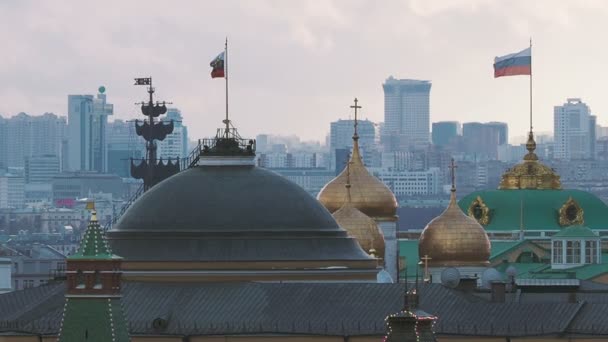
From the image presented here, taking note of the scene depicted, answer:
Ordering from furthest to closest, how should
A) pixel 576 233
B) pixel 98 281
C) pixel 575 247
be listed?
1. pixel 576 233
2. pixel 575 247
3. pixel 98 281

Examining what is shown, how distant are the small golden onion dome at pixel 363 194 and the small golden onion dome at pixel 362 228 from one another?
4127 millimetres

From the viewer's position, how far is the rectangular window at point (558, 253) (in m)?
93.8

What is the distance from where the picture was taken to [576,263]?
93562mm

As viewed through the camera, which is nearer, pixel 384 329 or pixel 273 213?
pixel 384 329

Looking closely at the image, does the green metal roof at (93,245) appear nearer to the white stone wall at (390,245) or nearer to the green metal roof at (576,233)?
the white stone wall at (390,245)

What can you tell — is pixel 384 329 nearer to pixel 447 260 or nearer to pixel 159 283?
pixel 159 283

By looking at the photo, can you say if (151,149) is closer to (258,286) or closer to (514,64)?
(514,64)

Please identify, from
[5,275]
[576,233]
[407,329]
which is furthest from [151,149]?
[407,329]

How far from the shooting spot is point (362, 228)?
82.2 m

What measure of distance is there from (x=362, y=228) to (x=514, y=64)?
2210 cm

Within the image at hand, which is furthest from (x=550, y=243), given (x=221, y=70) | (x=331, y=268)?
(x=331, y=268)

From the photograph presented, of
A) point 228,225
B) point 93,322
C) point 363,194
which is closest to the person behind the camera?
point 93,322

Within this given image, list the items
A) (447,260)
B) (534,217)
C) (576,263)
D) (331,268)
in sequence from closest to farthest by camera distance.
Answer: (331,268) < (447,260) < (576,263) < (534,217)

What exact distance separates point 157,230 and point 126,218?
100 cm
